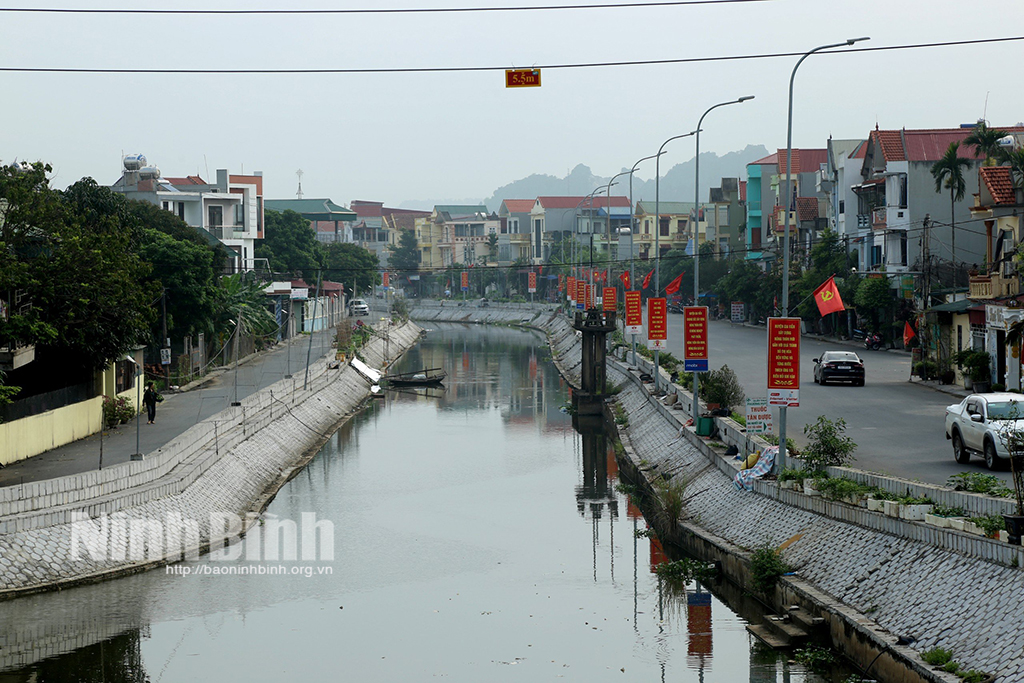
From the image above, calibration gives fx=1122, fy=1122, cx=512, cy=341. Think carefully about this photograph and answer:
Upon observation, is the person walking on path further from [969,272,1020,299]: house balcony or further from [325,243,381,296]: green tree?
[325,243,381,296]: green tree

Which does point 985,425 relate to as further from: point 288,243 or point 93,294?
point 288,243

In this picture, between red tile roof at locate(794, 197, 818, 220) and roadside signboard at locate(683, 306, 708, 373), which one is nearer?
roadside signboard at locate(683, 306, 708, 373)

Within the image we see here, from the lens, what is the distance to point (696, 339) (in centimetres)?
3356

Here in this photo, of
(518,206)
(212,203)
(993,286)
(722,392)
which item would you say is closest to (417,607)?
(722,392)

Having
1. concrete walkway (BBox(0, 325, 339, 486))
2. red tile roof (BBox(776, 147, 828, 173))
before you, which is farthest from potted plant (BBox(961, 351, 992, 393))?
red tile roof (BBox(776, 147, 828, 173))

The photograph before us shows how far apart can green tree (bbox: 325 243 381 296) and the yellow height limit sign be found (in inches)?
3358

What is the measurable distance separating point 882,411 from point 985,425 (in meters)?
11.7

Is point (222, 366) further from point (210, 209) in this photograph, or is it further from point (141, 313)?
point (141, 313)

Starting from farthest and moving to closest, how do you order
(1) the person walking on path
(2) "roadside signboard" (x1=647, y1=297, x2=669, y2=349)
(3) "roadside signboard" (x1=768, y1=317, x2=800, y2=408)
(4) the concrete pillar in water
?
1. (4) the concrete pillar in water
2. (2) "roadside signboard" (x1=647, y1=297, x2=669, y2=349)
3. (1) the person walking on path
4. (3) "roadside signboard" (x1=768, y1=317, x2=800, y2=408)

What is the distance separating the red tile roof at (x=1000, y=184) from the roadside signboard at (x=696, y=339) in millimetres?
14169

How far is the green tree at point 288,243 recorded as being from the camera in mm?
88787

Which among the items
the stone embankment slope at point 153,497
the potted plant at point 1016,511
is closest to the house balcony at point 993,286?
the potted plant at point 1016,511

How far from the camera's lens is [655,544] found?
2861 centimetres

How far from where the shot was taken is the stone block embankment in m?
15.6
